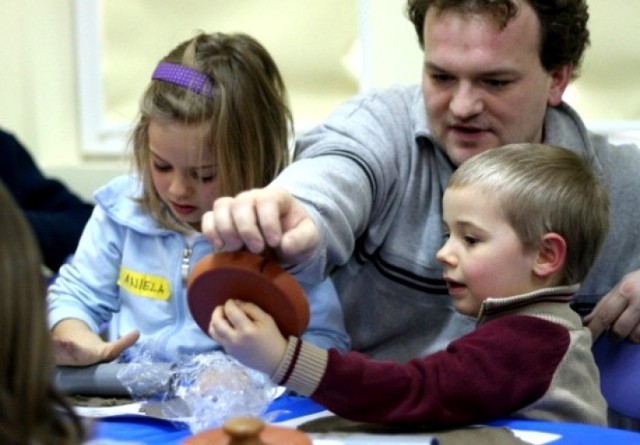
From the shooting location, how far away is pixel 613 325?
1604 mm

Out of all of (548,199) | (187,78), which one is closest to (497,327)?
(548,199)

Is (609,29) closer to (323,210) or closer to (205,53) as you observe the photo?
(205,53)

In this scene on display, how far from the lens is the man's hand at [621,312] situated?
158 cm

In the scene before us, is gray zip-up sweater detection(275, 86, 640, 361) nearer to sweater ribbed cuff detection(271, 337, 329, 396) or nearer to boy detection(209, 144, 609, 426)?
boy detection(209, 144, 609, 426)

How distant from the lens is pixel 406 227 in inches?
67.6

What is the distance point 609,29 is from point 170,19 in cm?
115

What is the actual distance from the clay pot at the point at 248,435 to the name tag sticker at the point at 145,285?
0.78 meters

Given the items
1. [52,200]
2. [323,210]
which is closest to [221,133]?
[323,210]

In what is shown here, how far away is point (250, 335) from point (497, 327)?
0.33 meters

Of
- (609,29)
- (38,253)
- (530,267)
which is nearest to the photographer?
(38,253)

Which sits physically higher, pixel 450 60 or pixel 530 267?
pixel 450 60

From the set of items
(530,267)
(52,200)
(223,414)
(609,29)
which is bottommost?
(52,200)

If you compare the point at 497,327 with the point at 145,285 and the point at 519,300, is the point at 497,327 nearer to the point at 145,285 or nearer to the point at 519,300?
the point at 519,300

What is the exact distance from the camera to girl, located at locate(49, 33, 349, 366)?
1678 millimetres
